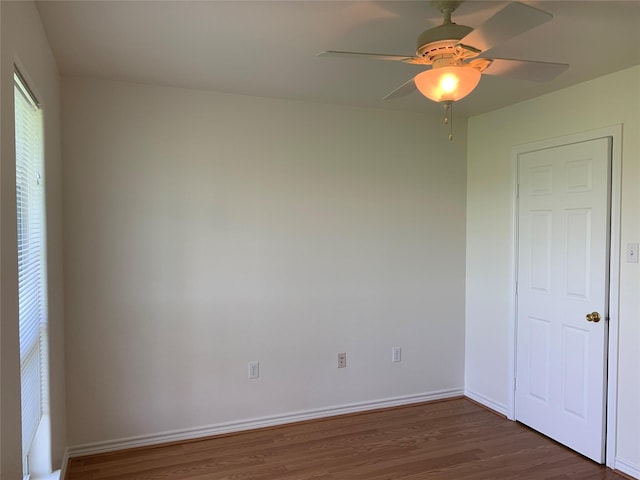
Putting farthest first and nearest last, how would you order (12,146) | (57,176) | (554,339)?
(554,339), (57,176), (12,146)

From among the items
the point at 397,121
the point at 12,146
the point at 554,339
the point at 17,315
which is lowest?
the point at 554,339

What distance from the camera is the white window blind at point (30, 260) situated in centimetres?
180

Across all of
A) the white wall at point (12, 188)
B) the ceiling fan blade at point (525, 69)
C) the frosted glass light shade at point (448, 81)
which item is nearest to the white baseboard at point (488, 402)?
the ceiling fan blade at point (525, 69)

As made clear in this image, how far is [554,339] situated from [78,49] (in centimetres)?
345

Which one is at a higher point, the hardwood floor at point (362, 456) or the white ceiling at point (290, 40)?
the white ceiling at point (290, 40)

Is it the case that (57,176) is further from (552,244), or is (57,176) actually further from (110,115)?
(552,244)

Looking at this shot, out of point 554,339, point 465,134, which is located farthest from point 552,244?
point 465,134

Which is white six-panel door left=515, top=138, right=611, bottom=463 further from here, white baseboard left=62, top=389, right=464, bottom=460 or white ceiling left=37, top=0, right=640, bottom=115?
white baseboard left=62, top=389, right=464, bottom=460

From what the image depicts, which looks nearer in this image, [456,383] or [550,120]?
[550,120]

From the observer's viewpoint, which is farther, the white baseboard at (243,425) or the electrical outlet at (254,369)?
the electrical outlet at (254,369)

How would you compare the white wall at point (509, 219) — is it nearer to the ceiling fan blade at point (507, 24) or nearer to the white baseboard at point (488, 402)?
the white baseboard at point (488, 402)

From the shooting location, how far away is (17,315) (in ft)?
5.16

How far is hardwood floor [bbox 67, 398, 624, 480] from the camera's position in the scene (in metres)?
2.69

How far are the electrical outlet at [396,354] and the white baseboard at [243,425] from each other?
1.04 feet
